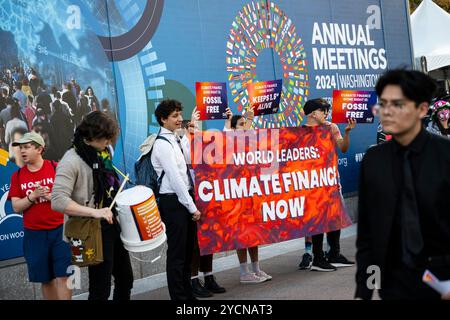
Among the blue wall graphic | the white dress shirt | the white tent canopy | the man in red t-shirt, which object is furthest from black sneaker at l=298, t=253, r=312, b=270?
the white tent canopy

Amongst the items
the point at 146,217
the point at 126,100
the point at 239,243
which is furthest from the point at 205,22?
the point at 146,217

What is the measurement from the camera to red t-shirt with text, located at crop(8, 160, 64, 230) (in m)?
6.81

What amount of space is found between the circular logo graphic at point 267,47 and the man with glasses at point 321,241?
190 cm

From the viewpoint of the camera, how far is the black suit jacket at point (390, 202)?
3857 mm

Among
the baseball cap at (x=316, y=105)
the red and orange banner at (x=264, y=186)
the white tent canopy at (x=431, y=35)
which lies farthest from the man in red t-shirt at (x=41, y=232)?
the white tent canopy at (x=431, y=35)

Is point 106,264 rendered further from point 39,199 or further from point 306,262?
point 306,262

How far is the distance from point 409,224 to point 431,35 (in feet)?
55.8

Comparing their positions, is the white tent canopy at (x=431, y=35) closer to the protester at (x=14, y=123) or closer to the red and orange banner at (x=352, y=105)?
the red and orange banner at (x=352, y=105)

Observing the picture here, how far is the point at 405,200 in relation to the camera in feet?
12.8

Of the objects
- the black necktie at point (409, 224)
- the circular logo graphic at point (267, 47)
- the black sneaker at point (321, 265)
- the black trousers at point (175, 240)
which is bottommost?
the black sneaker at point (321, 265)

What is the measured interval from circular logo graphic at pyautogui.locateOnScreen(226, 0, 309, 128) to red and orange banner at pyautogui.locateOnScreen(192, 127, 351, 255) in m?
2.13

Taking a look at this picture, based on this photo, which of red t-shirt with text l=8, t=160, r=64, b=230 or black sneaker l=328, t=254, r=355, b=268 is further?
black sneaker l=328, t=254, r=355, b=268

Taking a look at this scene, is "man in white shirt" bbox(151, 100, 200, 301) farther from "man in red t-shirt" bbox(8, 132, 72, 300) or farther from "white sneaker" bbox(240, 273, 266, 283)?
"white sneaker" bbox(240, 273, 266, 283)
